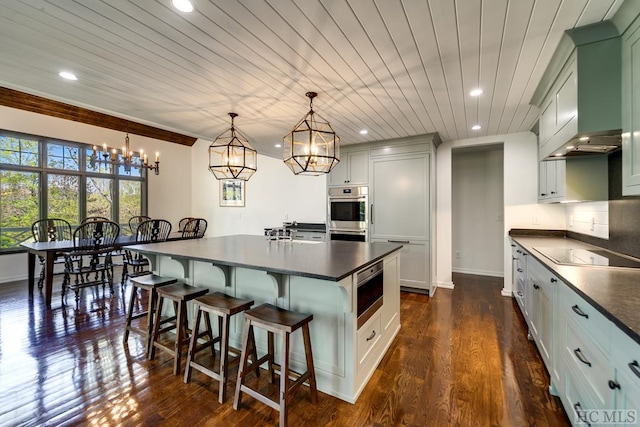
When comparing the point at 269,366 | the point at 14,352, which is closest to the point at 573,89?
the point at 269,366

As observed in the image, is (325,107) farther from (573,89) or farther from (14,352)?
(14,352)

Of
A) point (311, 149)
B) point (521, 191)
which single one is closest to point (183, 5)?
point (311, 149)

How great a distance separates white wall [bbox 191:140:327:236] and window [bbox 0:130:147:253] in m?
1.74

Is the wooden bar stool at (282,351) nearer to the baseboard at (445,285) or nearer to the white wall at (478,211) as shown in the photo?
the baseboard at (445,285)

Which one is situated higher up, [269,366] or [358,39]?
[358,39]

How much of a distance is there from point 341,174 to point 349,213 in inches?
27.8

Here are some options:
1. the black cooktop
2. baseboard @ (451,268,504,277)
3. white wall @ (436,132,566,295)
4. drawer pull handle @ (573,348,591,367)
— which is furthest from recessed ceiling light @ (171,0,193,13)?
baseboard @ (451,268,504,277)

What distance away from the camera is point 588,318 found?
4.12ft

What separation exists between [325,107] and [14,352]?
361 centimetres

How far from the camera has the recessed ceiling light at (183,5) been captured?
1435 mm

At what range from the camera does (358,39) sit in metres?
1.76

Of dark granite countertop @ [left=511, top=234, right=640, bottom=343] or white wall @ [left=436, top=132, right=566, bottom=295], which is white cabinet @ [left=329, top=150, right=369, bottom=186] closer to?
white wall @ [left=436, top=132, right=566, bottom=295]

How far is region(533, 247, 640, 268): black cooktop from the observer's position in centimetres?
183
